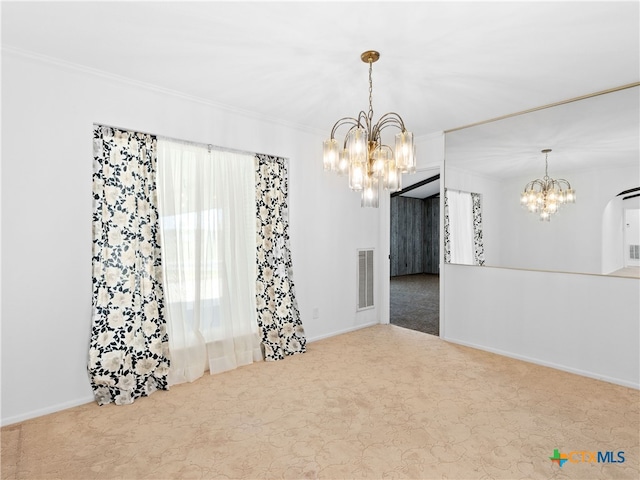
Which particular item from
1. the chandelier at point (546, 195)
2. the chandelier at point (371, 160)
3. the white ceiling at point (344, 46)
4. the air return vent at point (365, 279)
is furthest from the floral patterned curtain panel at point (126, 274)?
the chandelier at point (546, 195)

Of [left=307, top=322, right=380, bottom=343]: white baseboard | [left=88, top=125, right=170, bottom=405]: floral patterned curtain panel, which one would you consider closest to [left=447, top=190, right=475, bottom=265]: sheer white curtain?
[left=307, top=322, right=380, bottom=343]: white baseboard

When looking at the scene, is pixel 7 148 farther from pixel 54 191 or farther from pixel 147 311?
pixel 147 311

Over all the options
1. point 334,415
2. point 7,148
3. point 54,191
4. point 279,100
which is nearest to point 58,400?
point 54,191

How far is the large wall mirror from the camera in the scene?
3.17m

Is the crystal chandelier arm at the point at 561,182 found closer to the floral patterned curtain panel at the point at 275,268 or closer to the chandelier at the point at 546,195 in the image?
the chandelier at the point at 546,195

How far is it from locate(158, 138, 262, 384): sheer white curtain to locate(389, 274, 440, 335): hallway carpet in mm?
2538

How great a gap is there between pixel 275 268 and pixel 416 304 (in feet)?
12.0

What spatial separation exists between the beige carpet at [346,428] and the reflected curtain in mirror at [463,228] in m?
1.34

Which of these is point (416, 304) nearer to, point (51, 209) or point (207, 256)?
point (207, 256)

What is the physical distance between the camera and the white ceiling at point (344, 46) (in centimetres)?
209

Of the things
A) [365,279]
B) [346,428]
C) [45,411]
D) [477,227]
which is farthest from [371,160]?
[45,411]

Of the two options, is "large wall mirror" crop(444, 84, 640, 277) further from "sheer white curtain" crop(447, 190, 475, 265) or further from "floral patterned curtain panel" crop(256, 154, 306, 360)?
"floral patterned curtain panel" crop(256, 154, 306, 360)

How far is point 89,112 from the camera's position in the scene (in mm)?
2854

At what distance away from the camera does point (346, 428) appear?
2463mm
